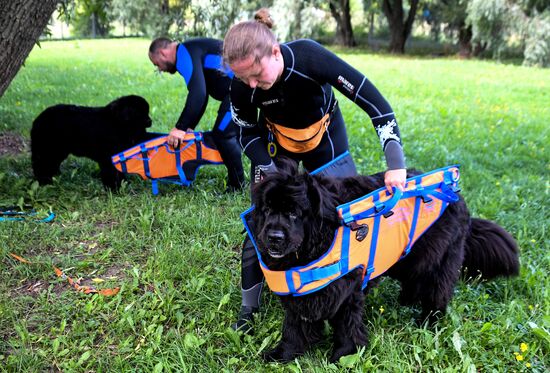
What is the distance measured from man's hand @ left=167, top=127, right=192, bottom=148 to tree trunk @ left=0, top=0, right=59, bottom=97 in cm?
142

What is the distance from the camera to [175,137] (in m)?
4.46

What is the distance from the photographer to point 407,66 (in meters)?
16.6

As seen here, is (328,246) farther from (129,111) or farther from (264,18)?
(129,111)

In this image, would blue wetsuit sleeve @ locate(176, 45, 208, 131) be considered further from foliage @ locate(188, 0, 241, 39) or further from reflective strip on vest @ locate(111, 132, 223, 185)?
foliage @ locate(188, 0, 241, 39)

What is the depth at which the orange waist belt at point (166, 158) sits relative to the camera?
4598 millimetres

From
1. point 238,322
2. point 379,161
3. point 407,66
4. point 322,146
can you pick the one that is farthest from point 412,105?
point 407,66

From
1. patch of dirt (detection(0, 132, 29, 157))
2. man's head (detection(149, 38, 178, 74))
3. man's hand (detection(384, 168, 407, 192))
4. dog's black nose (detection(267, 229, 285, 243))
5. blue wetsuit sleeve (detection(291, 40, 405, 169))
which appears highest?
man's head (detection(149, 38, 178, 74))

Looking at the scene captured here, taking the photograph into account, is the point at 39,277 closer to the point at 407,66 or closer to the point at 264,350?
the point at 264,350

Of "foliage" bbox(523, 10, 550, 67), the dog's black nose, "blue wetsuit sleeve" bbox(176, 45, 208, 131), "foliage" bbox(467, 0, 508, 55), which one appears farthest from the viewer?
"foliage" bbox(467, 0, 508, 55)

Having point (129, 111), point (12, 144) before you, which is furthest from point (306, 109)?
point (12, 144)

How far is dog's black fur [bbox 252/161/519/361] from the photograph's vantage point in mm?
2201

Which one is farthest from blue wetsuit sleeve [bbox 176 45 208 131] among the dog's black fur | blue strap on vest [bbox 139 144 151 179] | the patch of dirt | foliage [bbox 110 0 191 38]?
the patch of dirt

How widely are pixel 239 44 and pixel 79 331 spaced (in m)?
1.94

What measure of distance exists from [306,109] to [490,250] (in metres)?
1.49
